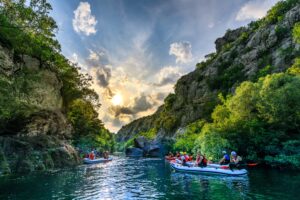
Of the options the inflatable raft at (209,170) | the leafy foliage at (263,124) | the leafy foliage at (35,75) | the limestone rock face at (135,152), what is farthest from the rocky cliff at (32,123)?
the limestone rock face at (135,152)

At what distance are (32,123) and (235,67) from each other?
57858 millimetres

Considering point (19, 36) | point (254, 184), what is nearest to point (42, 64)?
point (19, 36)

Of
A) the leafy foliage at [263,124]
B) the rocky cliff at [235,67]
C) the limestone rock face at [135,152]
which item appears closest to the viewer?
the leafy foliage at [263,124]

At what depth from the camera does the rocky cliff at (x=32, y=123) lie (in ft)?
78.1

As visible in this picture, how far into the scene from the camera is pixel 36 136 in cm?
3209

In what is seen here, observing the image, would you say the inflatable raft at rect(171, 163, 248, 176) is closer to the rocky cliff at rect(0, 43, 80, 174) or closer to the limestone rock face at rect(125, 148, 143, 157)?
the rocky cliff at rect(0, 43, 80, 174)

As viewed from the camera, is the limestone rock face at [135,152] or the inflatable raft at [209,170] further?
the limestone rock face at [135,152]

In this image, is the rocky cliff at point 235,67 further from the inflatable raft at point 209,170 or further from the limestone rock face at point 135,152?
the inflatable raft at point 209,170

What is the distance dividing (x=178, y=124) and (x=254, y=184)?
210ft

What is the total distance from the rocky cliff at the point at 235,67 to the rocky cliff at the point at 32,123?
138 ft

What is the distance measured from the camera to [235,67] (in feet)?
231

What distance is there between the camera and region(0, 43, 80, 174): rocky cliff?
23.8 m

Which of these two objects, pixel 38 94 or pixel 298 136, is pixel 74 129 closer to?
pixel 38 94

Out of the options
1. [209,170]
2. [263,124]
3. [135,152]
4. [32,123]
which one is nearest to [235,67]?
[135,152]
